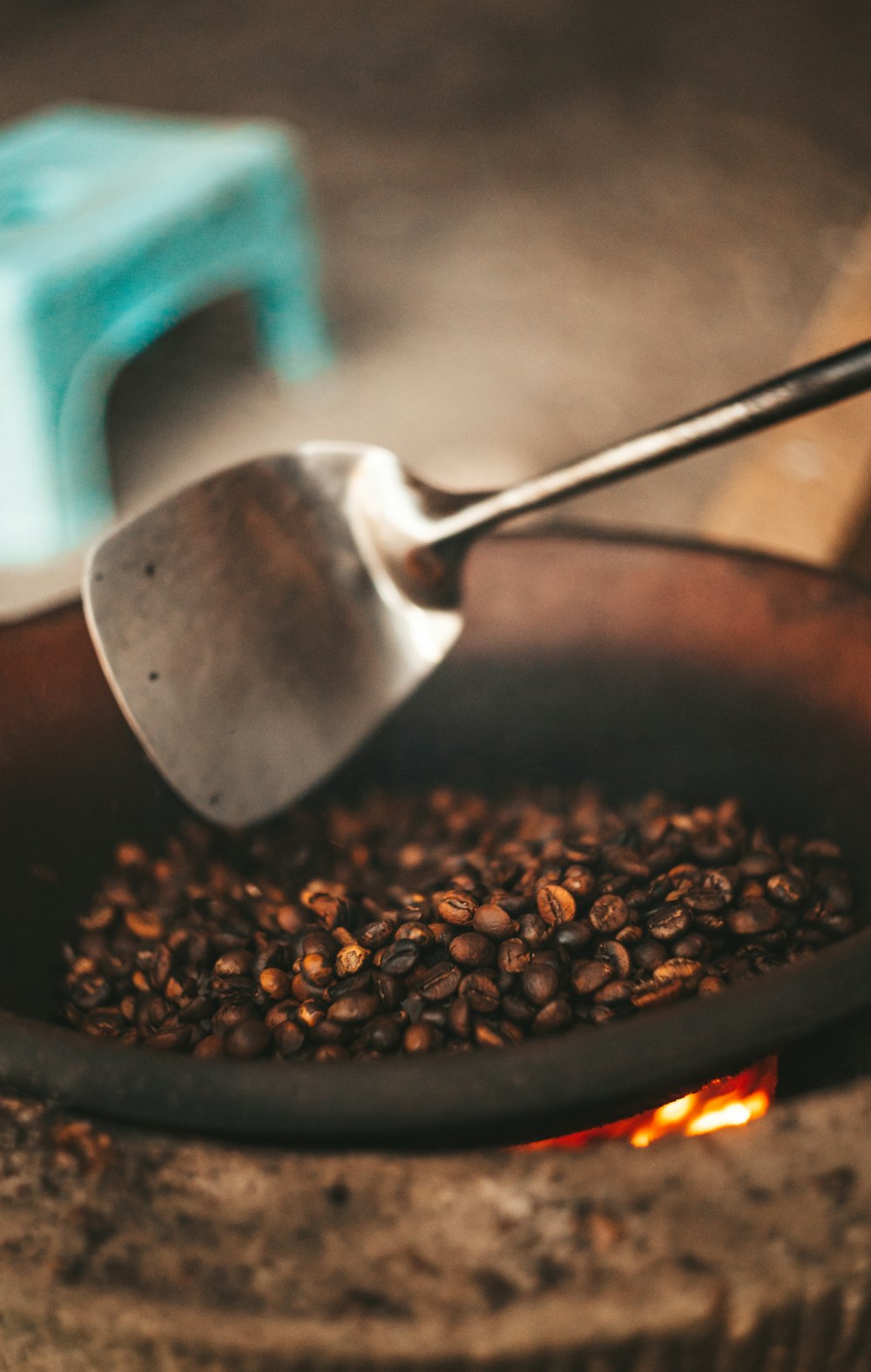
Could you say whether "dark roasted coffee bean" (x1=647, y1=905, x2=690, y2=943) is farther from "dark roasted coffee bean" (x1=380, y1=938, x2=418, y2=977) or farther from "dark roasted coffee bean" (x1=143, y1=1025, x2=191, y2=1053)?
"dark roasted coffee bean" (x1=143, y1=1025, x2=191, y2=1053)

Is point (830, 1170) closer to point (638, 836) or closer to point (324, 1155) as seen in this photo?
point (324, 1155)

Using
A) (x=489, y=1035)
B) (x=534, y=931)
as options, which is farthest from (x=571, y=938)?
(x=489, y=1035)

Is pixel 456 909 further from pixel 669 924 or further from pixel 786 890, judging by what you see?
pixel 786 890

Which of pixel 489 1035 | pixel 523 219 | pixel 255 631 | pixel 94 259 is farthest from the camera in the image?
pixel 523 219

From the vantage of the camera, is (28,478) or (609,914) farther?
(28,478)

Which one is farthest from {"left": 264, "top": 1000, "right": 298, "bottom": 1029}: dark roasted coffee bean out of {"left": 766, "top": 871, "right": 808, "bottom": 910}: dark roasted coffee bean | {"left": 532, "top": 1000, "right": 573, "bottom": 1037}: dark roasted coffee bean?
{"left": 766, "top": 871, "right": 808, "bottom": 910}: dark roasted coffee bean

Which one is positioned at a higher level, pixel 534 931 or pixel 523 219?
pixel 523 219

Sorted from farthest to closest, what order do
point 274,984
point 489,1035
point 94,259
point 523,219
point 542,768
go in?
point 523,219 → point 94,259 → point 542,768 → point 274,984 → point 489,1035

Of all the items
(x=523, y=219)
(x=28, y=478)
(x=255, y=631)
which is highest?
(x=523, y=219)
